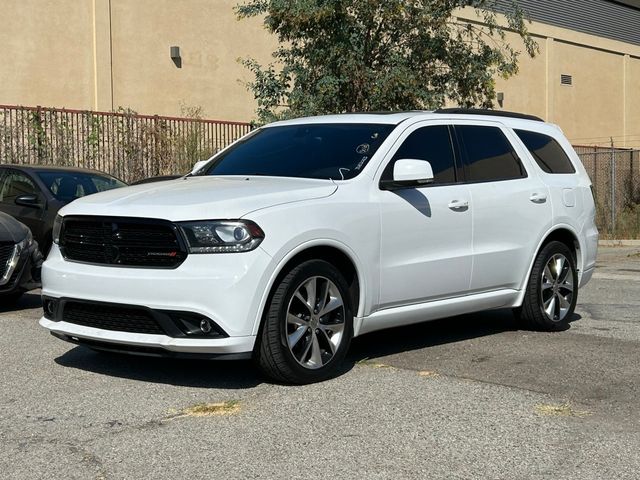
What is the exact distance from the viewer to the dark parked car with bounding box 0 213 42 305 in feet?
30.5

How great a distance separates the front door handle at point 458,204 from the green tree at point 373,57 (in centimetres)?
821

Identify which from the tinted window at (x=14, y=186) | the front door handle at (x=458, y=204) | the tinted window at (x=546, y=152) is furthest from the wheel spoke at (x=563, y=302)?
the tinted window at (x=14, y=186)

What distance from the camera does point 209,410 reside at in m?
5.52

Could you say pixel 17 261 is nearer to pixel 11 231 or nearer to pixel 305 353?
pixel 11 231

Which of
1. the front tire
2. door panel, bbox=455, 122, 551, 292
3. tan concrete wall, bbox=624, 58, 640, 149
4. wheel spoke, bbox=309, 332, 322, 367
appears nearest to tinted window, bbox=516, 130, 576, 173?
door panel, bbox=455, 122, 551, 292

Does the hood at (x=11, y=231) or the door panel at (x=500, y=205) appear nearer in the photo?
the door panel at (x=500, y=205)

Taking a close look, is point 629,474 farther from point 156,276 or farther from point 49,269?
point 49,269

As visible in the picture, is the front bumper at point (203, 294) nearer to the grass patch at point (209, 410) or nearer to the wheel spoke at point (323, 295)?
A: the grass patch at point (209, 410)

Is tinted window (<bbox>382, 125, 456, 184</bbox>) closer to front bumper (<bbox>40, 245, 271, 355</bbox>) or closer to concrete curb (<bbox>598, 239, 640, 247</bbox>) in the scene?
front bumper (<bbox>40, 245, 271, 355</bbox>)

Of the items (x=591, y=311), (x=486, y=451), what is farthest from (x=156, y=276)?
(x=591, y=311)

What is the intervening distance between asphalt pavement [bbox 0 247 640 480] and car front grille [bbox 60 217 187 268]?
80 centimetres

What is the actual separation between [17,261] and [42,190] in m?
2.92

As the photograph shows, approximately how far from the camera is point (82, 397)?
230 inches

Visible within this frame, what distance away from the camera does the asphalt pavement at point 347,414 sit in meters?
4.55
